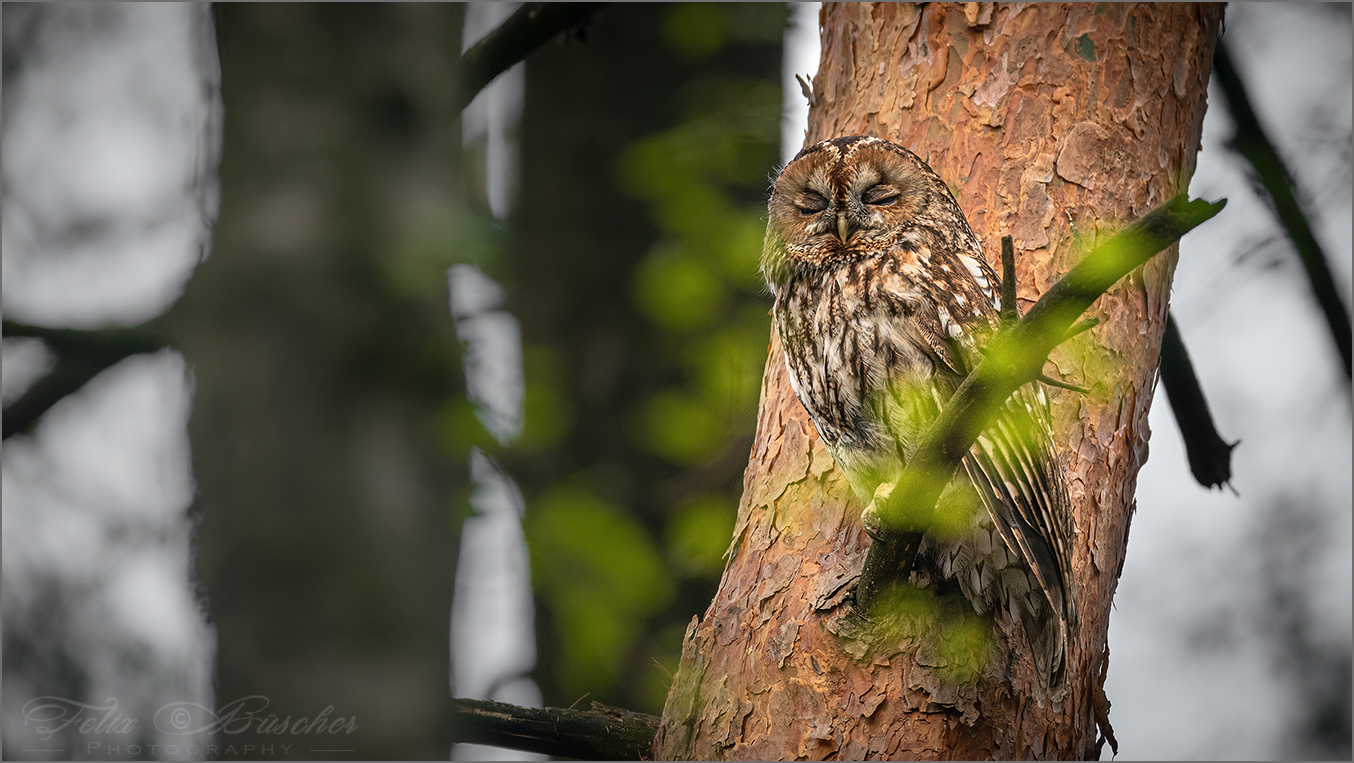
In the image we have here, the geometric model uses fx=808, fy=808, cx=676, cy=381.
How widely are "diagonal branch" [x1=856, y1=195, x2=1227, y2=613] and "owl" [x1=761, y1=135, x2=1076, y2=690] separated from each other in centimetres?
26

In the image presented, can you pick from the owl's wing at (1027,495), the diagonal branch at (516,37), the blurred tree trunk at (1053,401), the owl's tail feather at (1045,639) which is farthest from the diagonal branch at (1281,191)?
the diagonal branch at (516,37)

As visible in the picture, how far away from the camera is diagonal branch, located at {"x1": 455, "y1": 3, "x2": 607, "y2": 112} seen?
1.93 meters

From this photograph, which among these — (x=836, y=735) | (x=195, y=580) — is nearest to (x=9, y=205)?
(x=195, y=580)

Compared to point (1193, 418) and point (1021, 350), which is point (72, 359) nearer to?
point (1021, 350)

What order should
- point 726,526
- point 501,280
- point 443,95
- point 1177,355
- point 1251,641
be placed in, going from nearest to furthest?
point 443,95, point 501,280, point 726,526, point 1177,355, point 1251,641

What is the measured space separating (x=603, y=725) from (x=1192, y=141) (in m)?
2.33

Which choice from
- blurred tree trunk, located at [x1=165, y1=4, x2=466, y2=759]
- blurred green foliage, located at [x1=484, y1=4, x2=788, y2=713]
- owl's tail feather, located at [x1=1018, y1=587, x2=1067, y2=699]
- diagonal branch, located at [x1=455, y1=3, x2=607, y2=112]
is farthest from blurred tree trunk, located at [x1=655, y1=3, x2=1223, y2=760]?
blurred tree trunk, located at [x1=165, y1=4, x2=466, y2=759]

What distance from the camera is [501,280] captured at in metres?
1.31

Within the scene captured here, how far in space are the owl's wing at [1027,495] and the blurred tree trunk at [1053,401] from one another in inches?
10.9

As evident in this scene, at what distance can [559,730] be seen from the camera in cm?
188

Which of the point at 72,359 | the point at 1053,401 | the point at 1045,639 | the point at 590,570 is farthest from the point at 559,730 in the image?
the point at 1053,401

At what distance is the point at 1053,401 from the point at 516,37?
1.65 metres

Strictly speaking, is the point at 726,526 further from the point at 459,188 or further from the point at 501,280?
the point at 459,188

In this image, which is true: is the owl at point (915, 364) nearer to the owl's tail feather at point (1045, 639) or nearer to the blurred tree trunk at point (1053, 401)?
the owl's tail feather at point (1045, 639)
